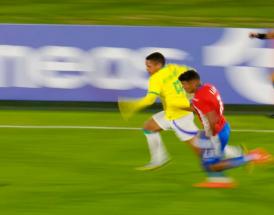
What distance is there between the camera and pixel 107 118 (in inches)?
621

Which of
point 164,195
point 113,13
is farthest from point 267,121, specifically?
point 113,13

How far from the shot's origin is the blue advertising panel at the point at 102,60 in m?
16.3

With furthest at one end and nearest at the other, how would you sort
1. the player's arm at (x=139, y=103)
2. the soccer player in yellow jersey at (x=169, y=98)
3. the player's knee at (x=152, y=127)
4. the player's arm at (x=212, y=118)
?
1. the player's knee at (x=152, y=127)
2. the soccer player in yellow jersey at (x=169, y=98)
3. the player's arm at (x=139, y=103)
4. the player's arm at (x=212, y=118)

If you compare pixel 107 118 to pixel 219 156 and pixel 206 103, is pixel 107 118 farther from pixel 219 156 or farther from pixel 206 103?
pixel 206 103

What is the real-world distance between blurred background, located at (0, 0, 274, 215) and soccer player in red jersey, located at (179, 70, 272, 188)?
33 centimetres

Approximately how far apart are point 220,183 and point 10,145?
4.17 meters

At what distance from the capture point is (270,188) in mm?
10445

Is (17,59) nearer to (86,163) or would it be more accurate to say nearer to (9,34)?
(9,34)

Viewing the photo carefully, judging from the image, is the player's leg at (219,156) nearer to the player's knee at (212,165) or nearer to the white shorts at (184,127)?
the player's knee at (212,165)

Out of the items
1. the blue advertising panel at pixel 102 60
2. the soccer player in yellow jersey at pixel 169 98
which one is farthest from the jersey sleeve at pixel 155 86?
the blue advertising panel at pixel 102 60

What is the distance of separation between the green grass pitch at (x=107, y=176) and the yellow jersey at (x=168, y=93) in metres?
0.86

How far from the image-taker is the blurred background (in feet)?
32.4

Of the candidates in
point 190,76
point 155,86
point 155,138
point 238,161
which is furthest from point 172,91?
point 238,161

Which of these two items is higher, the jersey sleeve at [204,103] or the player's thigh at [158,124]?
the jersey sleeve at [204,103]
